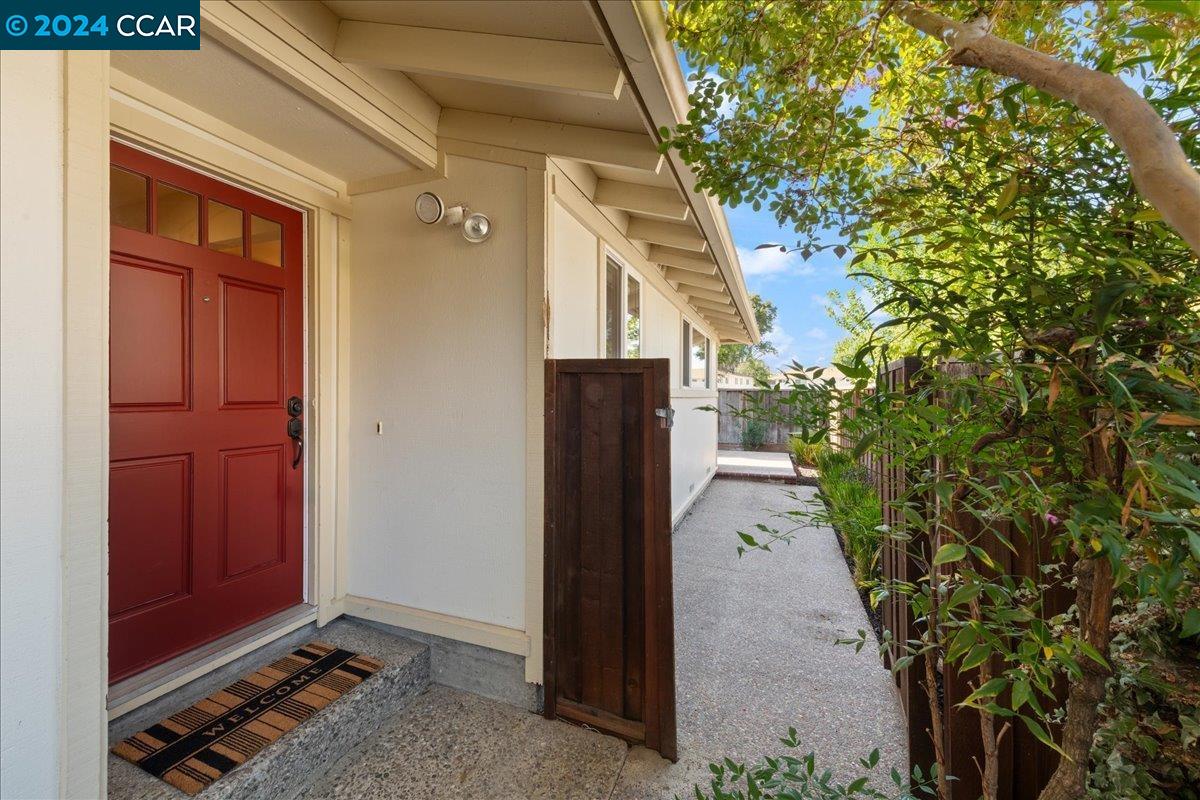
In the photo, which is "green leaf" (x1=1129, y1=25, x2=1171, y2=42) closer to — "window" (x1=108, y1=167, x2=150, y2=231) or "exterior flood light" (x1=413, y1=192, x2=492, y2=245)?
"exterior flood light" (x1=413, y1=192, x2=492, y2=245)

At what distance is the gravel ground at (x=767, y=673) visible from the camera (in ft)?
6.94

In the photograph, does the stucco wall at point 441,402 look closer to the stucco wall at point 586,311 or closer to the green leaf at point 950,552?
the stucco wall at point 586,311

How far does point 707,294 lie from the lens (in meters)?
6.70

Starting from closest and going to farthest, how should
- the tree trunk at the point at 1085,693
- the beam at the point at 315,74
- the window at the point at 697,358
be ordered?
the tree trunk at the point at 1085,693 → the beam at the point at 315,74 → the window at the point at 697,358

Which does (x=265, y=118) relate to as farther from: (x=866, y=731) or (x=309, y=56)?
(x=866, y=731)

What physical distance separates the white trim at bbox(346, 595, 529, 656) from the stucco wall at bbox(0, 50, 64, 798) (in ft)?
4.63

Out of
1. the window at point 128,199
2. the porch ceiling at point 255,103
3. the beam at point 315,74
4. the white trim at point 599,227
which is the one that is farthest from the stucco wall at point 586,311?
the window at point 128,199

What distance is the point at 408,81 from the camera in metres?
2.30

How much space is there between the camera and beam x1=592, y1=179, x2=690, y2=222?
3.04m

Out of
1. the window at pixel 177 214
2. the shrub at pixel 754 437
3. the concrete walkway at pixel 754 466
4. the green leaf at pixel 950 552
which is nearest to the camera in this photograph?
the green leaf at pixel 950 552

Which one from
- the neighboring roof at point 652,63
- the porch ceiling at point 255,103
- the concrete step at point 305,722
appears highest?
the porch ceiling at point 255,103

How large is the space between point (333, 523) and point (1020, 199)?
3162mm

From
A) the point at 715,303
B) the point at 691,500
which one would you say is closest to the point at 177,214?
the point at 691,500

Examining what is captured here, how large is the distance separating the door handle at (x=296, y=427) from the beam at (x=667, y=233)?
270cm
